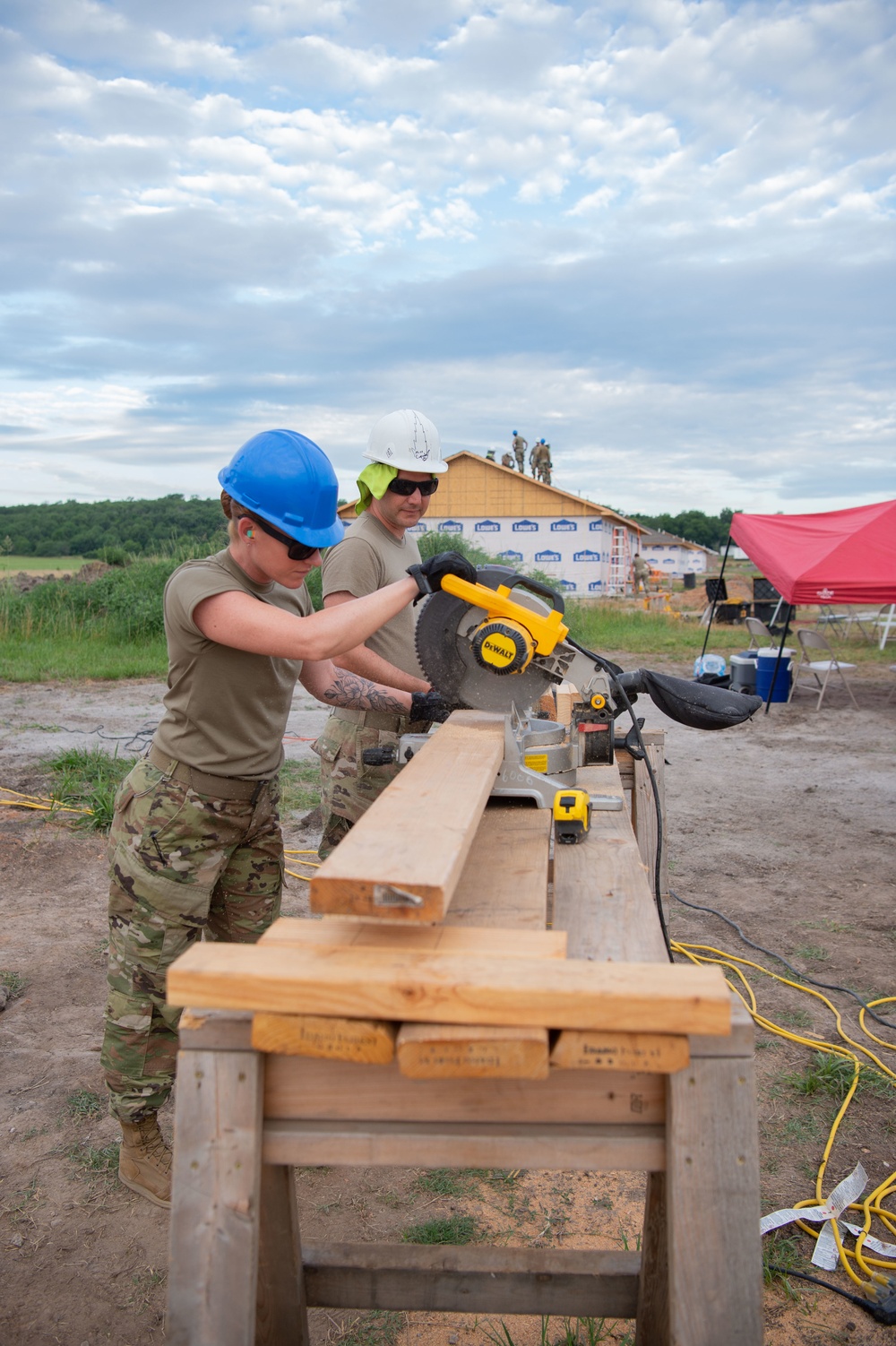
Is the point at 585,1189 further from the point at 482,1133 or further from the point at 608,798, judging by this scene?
the point at 482,1133

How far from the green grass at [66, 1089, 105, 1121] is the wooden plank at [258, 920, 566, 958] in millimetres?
2055

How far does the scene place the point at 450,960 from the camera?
123 cm

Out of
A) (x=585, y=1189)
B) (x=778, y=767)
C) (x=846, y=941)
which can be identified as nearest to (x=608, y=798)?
(x=585, y=1189)

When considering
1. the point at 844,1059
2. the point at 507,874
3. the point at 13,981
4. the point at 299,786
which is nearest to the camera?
the point at 507,874

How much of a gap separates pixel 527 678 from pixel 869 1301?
1706 millimetres

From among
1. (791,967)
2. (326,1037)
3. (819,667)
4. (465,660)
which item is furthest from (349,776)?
(819,667)

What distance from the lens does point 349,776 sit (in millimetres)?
3078

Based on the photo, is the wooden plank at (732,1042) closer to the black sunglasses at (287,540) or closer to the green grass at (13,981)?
the black sunglasses at (287,540)

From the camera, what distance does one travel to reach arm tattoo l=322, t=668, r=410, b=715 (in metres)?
2.77

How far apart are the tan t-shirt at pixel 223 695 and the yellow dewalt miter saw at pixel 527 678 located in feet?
1.19

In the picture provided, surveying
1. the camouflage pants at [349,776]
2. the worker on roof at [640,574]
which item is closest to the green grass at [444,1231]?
the camouflage pants at [349,776]

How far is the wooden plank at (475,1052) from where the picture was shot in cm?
116

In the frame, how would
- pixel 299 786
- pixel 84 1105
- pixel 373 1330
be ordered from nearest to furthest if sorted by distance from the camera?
pixel 373 1330
pixel 84 1105
pixel 299 786

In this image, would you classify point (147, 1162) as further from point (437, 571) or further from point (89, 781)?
point (89, 781)
